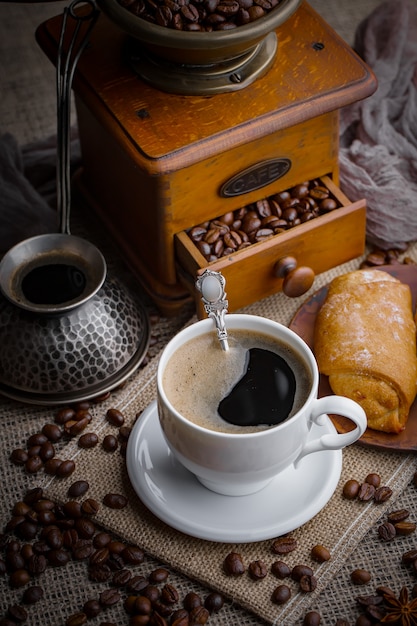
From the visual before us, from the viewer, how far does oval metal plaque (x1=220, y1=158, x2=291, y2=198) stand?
6.08 feet

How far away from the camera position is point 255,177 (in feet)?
6.17

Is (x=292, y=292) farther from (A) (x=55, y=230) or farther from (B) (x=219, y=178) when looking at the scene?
(A) (x=55, y=230)

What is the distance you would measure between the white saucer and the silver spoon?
23cm

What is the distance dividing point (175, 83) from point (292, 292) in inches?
18.8

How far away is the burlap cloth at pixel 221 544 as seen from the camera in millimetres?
1520

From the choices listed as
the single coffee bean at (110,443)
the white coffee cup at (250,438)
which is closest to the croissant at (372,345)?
the white coffee cup at (250,438)

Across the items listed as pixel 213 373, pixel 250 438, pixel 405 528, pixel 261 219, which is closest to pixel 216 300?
pixel 213 373

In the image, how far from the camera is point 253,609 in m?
1.50

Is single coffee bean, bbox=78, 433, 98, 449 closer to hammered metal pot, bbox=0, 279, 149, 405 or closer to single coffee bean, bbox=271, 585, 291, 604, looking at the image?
hammered metal pot, bbox=0, 279, 149, 405

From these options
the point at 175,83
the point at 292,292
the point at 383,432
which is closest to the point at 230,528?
the point at 383,432

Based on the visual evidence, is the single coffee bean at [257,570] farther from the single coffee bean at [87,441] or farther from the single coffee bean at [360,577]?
the single coffee bean at [87,441]

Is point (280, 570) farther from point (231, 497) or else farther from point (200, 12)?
point (200, 12)

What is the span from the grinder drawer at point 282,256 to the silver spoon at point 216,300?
0.18 m

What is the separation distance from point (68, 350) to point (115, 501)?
313 millimetres
